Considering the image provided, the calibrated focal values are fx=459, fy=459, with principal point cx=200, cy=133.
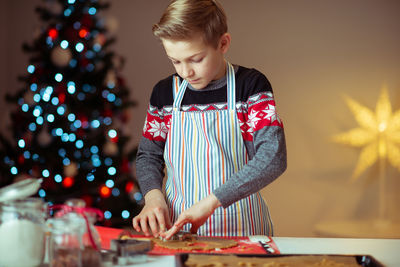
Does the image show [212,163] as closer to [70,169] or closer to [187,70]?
[187,70]

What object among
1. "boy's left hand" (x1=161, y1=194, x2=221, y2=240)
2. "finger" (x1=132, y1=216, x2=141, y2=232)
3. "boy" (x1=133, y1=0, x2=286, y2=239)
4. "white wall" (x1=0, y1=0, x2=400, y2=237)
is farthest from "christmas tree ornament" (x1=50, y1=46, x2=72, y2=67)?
"boy's left hand" (x1=161, y1=194, x2=221, y2=240)

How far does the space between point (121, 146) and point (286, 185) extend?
163cm

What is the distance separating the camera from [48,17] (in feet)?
9.86

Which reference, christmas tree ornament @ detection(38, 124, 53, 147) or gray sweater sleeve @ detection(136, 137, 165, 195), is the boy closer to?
gray sweater sleeve @ detection(136, 137, 165, 195)

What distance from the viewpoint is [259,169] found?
4.16 ft

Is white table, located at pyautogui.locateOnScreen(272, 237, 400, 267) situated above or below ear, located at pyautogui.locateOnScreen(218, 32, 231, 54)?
below

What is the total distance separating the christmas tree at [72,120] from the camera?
294 cm

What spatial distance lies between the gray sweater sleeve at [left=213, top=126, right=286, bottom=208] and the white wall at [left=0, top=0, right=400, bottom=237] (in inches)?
109

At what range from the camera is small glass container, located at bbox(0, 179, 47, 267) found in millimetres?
823

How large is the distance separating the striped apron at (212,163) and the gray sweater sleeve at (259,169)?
11 centimetres

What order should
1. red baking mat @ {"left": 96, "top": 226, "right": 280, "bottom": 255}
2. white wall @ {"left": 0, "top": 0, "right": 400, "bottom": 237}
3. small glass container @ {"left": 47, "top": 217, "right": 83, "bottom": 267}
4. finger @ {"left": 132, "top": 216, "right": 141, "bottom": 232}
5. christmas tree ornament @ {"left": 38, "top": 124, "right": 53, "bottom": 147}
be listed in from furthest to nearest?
white wall @ {"left": 0, "top": 0, "right": 400, "bottom": 237} → christmas tree ornament @ {"left": 38, "top": 124, "right": 53, "bottom": 147} → finger @ {"left": 132, "top": 216, "right": 141, "bottom": 232} → red baking mat @ {"left": 96, "top": 226, "right": 280, "bottom": 255} → small glass container @ {"left": 47, "top": 217, "right": 83, "bottom": 267}

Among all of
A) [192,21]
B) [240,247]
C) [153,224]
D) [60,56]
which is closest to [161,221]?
[153,224]

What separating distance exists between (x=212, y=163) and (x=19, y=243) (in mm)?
690

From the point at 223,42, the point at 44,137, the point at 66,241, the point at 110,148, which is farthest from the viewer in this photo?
the point at 110,148
